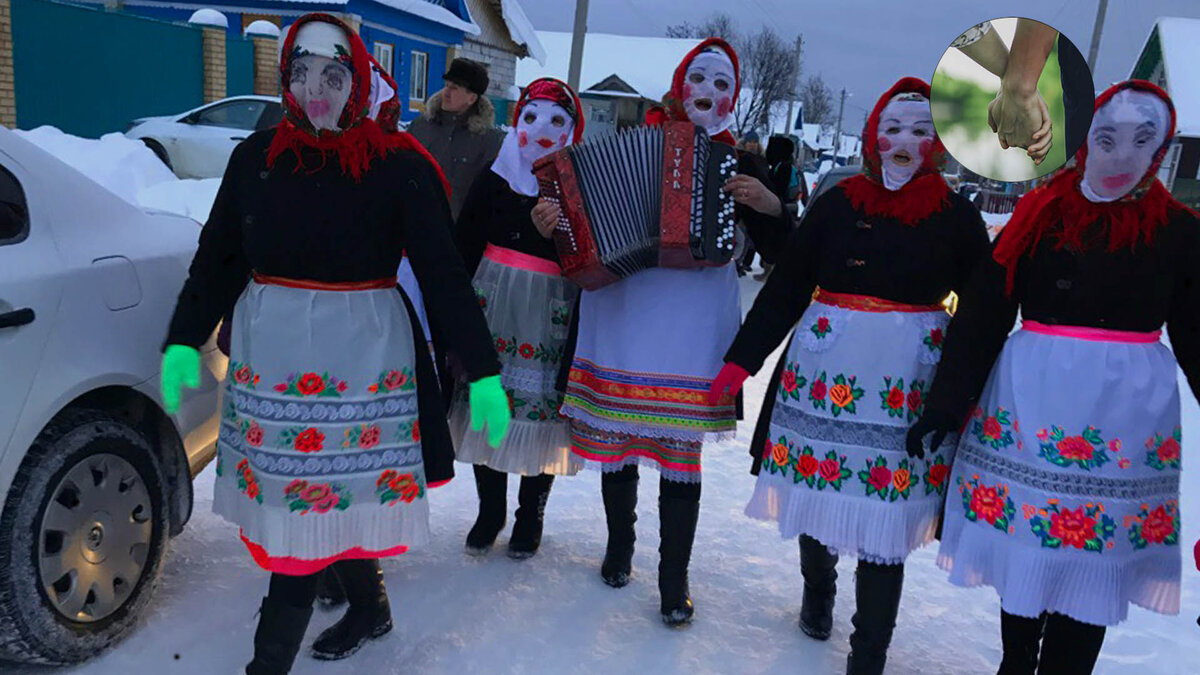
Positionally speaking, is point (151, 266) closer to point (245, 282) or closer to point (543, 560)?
point (245, 282)

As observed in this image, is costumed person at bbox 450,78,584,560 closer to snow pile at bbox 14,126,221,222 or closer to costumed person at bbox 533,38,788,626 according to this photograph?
costumed person at bbox 533,38,788,626

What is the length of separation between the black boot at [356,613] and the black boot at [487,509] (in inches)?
29.1

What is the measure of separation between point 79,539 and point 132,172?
19.8 ft

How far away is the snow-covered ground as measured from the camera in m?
2.86

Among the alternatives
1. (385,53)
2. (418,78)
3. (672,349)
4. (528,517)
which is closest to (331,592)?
(528,517)

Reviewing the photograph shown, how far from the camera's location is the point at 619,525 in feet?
11.2

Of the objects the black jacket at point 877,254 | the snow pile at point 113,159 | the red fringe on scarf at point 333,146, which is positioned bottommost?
the snow pile at point 113,159

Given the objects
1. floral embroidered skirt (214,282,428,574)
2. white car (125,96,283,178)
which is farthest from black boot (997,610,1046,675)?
white car (125,96,283,178)

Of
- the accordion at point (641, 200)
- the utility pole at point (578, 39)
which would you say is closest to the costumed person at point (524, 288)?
the accordion at point (641, 200)

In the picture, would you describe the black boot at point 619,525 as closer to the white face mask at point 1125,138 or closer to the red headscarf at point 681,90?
the red headscarf at point 681,90

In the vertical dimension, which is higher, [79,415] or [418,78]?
[418,78]

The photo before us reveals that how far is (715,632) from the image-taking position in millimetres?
3182

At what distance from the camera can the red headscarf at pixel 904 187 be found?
8.43ft

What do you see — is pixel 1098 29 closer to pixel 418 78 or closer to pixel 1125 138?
pixel 418 78
